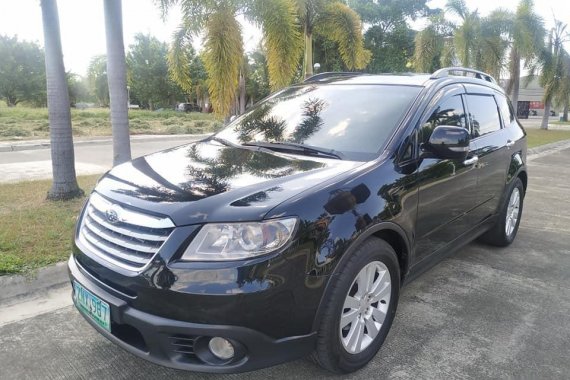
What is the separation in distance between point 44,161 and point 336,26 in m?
8.38

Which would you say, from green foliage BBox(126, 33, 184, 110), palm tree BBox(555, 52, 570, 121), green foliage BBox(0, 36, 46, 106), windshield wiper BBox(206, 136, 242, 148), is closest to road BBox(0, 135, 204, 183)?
windshield wiper BBox(206, 136, 242, 148)

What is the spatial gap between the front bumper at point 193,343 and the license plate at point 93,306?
5 cm

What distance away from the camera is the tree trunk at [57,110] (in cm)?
573

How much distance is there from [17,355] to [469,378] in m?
2.66

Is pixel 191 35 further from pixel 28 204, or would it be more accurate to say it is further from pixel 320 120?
pixel 320 120

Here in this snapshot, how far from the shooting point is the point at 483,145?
3.99 m

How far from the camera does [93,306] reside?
240 centimetres

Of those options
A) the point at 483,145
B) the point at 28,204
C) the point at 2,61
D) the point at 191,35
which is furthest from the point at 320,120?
the point at 2,61

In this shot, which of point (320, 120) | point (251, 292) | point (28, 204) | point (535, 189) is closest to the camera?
point (251, 292)

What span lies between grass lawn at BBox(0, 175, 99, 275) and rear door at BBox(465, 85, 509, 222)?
142 inches

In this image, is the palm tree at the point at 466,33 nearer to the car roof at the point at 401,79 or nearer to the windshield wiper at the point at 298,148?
the car roof at the point at 401,79

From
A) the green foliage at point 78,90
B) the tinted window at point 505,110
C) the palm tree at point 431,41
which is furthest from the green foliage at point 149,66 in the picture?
the tinted window at point 505,110

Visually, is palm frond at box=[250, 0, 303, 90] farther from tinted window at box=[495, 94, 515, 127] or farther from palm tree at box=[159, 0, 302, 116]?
tinted window at box=[495, 94, 515, 127]

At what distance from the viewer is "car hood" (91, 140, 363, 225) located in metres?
A: 2.19
